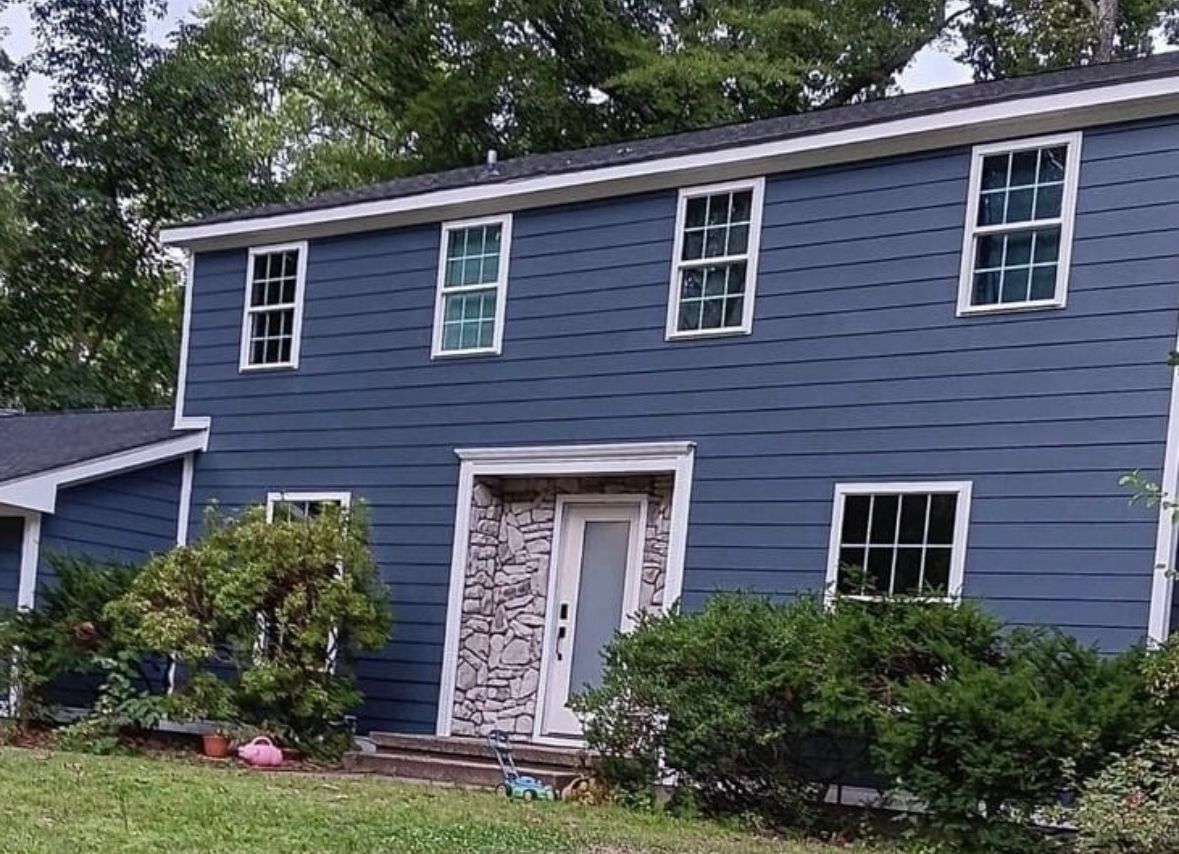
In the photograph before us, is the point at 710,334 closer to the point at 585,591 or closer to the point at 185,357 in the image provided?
the point at 585,591

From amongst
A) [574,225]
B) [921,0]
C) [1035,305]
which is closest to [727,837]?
[1035,305]

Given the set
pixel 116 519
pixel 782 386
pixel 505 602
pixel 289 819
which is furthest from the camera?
pixel 116 519

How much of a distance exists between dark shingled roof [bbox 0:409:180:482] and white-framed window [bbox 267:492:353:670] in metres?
1.46

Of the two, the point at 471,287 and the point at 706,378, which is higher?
the point at 471,287

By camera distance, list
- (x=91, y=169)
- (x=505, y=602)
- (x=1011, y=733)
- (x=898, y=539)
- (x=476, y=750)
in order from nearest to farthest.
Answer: (x=1011, y=733), (x=898, y=539), (x=476, y=750), (x=505, y=602), (x=91, y=169)

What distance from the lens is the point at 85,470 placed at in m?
12.9

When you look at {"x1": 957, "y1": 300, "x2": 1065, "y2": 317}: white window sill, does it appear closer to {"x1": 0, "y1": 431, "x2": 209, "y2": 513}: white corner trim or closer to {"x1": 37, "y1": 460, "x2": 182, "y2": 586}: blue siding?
{"x1": 0, "y1": 431, "x2": 209, "y2": 513}: white corner trim

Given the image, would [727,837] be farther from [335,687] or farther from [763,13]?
[763,13]

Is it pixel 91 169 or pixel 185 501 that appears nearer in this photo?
pixel 185 501

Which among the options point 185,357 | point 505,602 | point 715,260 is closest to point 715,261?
point 715,260

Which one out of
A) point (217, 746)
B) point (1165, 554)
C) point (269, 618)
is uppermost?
point (1165, 554)

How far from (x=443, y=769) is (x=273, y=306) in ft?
16.1

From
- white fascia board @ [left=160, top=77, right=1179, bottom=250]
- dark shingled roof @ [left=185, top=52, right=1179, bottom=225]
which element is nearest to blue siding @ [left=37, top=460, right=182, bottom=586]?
white fascia board @ [left=160, top=77, right=1179, bottom=250]

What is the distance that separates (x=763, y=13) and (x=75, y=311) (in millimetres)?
11994
